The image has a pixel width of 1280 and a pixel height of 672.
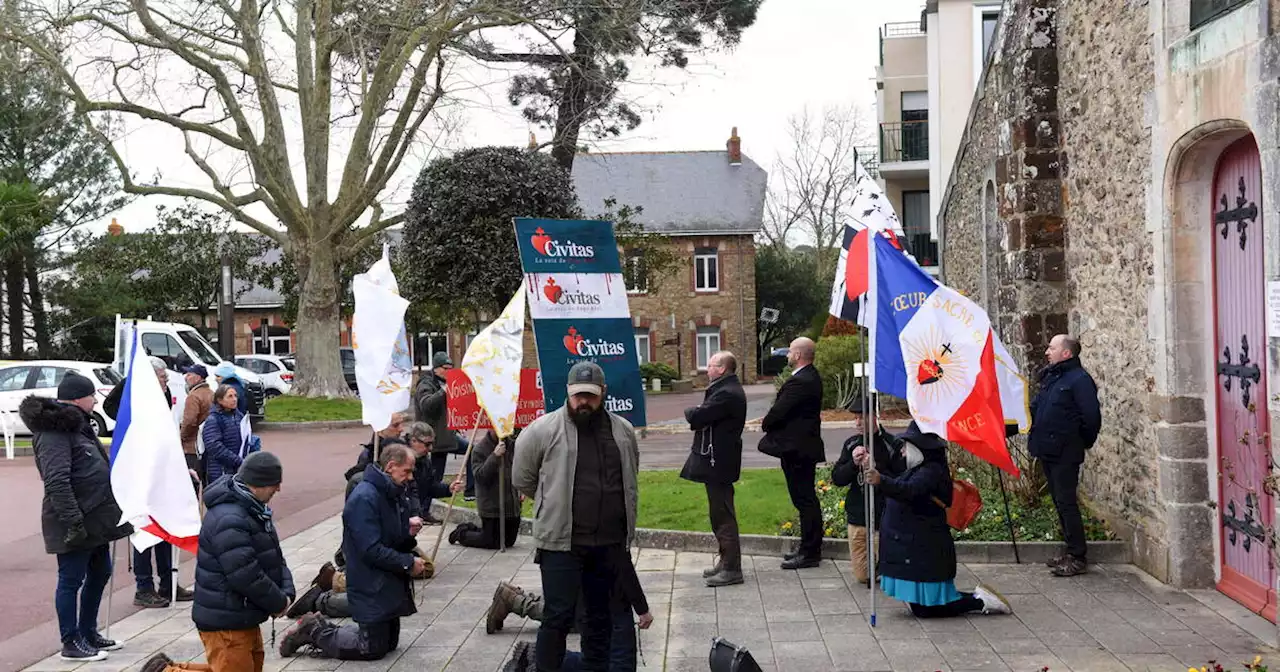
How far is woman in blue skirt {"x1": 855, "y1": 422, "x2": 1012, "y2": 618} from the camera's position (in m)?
7.79

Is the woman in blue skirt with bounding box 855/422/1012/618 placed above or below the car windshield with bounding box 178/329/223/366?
below

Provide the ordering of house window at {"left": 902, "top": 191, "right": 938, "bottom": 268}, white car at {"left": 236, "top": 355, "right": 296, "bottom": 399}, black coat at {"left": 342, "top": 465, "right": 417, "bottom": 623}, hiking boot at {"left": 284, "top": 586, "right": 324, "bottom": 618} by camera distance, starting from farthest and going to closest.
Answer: white car at {"left": 236, "top": 355, "right": 296, "bottom": 399}, house window at {"left": 902, "top": 191, "right": 938, "bottom": 268}, hiking boot at {"left": 284, "top": 586, "right": 324, "bottom": 618}, black coat at {"left": 342, "top": 465, "right": 417, "bottom": 623}

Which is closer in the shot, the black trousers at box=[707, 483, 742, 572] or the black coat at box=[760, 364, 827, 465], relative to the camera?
the black trousers at box=[707, 483, 742, 572]

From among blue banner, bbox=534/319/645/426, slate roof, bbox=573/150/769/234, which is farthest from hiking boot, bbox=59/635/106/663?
slate roof, bbox=573/150/769/234

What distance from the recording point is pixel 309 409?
2809 centimetres

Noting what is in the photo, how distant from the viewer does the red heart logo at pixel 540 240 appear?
8.82 metres

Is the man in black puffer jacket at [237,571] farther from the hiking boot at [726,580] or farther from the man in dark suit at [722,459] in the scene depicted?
the hiking boot at [726,580]

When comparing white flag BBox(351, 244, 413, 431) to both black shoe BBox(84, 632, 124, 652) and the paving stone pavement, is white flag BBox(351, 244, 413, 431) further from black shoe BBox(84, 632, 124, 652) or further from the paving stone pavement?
black shoe BBox(84, 632, 124, 652)

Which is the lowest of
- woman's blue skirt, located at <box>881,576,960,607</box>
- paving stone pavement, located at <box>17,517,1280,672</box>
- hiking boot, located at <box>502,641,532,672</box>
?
paving stone pavement, located at <box>17,517,1280,672</box>

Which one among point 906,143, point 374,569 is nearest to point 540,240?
point 374,569

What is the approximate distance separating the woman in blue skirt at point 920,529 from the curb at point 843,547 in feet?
6.03

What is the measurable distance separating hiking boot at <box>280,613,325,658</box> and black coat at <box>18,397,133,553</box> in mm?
1349

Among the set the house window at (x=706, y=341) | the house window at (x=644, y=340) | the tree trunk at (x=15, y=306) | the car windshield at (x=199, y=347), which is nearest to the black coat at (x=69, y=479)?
the car windshield at (x=199, y=347)

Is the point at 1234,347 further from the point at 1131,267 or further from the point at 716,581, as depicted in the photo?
the point at 716,581
